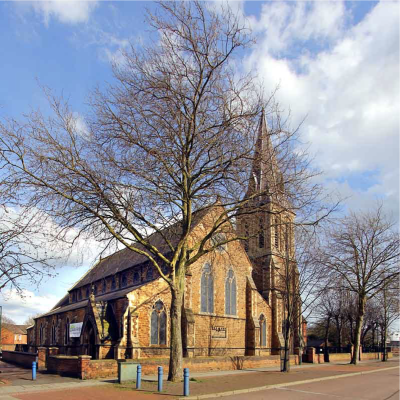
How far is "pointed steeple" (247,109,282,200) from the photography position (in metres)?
17.1

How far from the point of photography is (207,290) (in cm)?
3150

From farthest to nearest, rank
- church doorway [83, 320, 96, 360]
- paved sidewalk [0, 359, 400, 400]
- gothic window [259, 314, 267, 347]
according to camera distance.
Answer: gothic window [259, 314, 267, 347] < church doorway [83, 320, 96, 360] < paved sidewalk [0, 359, 400, 400]

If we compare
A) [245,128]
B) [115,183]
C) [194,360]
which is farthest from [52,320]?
[245,128]

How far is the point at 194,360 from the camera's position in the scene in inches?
934

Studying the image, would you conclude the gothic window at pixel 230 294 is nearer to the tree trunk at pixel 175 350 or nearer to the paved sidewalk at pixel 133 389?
the paved sidewalk at pixel 133 389

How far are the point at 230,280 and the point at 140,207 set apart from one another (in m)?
18.0

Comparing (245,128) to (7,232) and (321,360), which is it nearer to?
(7,232)

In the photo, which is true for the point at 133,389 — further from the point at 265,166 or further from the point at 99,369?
the point at 265,166

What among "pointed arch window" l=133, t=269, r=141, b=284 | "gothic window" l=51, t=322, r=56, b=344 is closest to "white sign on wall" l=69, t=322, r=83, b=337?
"pointed arch window" l=133, t=269, r=141, b=284

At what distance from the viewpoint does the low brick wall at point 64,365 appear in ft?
66.1

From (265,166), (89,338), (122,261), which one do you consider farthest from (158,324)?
(265,166)

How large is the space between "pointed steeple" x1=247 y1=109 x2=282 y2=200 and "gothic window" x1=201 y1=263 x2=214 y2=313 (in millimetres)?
14903

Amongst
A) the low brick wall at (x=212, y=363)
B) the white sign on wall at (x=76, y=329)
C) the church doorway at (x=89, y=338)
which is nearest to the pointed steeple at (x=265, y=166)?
the low brick wall at (x=212, y=363)

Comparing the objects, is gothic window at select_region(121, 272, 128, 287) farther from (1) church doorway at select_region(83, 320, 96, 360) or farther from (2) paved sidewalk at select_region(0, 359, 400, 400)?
(2) paved sidewalk at select_region(0, 359, 400, 400)
